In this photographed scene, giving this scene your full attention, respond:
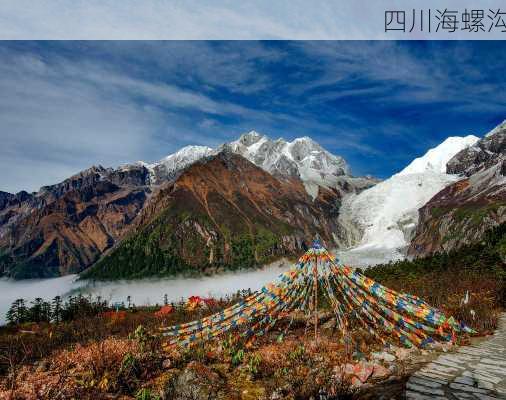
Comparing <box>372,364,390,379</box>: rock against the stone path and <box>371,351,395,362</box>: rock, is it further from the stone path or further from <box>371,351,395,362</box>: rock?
<box>371,351,395,362</box>: rock

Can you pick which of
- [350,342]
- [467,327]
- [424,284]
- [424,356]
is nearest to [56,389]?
[350,342]

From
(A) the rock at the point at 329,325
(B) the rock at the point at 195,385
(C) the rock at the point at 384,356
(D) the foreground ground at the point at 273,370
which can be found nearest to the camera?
(D) the foreground ground at the point at 273,370

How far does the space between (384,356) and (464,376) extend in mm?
3055

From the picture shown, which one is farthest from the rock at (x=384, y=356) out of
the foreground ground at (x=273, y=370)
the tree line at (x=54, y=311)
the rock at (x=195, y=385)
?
the tree line at (x=54, y=311)

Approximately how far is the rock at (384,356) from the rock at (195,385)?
4.94m

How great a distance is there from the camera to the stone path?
9109 millimetres

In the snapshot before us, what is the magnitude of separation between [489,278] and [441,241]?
171 meters

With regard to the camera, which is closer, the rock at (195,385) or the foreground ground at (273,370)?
the foreground ground at (273,370)

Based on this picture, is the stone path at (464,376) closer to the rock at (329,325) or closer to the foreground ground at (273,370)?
the foreground ground at (273,370)

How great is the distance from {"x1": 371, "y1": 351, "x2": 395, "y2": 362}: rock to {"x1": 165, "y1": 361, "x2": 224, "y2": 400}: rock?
4943mm

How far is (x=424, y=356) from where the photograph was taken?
13258 millimetres

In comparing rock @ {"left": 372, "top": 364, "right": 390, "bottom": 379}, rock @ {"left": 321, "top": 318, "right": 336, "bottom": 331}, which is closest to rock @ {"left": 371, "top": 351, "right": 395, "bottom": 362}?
rock @ {"left": 372, "top": 364, "right": 390, "bottom": 379}

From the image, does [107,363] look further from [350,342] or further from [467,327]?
[467,327]

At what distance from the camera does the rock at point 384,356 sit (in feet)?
43.1
